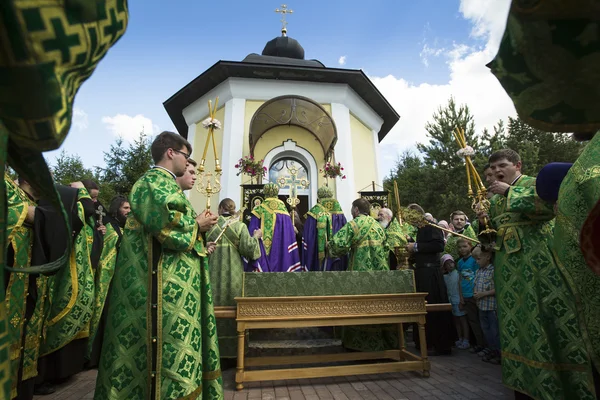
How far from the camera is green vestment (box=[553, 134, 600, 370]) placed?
5.17 ft

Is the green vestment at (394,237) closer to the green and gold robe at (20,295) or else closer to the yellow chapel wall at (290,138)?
the green and gold robe at (20,295)

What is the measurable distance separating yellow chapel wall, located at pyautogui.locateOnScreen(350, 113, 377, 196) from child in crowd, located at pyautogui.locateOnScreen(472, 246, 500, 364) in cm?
858

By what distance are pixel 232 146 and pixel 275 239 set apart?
678 centimetres

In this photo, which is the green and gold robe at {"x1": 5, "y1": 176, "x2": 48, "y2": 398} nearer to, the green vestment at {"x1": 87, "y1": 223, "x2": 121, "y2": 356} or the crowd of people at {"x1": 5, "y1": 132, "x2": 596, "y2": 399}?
the crowd of people at {"x1": 5, "y1": 132, "x2": 596, "y2": 399}

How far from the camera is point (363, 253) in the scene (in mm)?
5770

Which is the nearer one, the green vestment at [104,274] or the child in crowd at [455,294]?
the green vestment at [104,274]

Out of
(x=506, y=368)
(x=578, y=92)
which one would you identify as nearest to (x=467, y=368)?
(x=506, y=368)

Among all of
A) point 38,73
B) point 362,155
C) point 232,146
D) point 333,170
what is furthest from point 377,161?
point 38,73

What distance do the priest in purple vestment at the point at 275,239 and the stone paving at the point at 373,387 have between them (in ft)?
9.27

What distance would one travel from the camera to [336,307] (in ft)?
13.7

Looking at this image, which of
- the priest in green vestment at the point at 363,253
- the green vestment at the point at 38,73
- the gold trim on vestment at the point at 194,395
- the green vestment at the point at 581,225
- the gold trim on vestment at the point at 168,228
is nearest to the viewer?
the green vestment at the point at 38,73

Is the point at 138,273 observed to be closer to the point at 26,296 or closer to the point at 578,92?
the point at 26,296

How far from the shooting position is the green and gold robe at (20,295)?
2.79 m

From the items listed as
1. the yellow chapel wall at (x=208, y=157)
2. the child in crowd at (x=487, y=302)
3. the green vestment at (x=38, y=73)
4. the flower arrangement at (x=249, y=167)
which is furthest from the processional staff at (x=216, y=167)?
the yellow chapel wall at (x=208, y=157)
